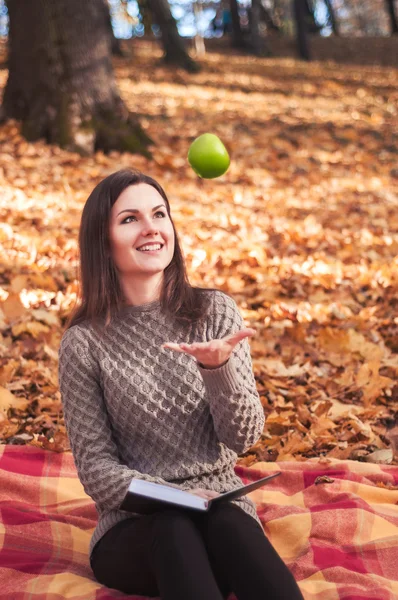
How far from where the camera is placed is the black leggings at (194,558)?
2.08 metres

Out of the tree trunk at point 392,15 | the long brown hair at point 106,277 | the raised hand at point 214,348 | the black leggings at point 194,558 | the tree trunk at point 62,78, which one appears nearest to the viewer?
the black leggings at point 194,558

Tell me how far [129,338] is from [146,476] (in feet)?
1.55

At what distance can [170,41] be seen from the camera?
54.3 ft

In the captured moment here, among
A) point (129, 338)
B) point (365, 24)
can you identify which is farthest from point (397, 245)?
point (365, 24)

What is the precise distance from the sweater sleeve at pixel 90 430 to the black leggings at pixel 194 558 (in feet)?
0.41

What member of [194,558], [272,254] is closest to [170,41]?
[272,254]

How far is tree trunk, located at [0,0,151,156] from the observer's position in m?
8.30

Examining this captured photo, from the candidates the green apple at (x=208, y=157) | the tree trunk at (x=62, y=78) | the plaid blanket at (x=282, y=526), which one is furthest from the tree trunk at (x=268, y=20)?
the plaid blanket at (x=282, y=526)

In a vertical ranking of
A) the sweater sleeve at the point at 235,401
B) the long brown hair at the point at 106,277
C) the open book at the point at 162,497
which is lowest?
the open book at the point at 162,497

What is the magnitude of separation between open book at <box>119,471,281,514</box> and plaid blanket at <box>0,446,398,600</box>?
40cm

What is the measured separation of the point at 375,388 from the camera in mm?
4273

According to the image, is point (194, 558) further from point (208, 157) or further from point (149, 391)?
point (208, 157)

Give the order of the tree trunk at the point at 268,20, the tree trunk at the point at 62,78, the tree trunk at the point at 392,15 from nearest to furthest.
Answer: the tree trunk at the point at 62,78, the tree trunk at the point at 392,15, the tree trunk at the point at 268,20

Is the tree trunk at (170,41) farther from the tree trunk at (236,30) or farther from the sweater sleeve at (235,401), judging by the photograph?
the sweater sleeve at (235,401)
